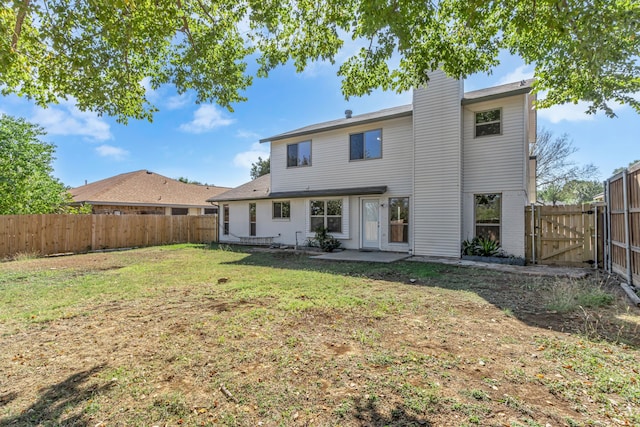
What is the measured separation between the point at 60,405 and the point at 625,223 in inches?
371

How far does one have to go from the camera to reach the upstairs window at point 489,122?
10047 mm

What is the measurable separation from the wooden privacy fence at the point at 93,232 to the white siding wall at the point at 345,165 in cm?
631

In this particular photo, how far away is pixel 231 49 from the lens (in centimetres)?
688

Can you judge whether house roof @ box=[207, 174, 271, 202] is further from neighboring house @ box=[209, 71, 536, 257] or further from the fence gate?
the fence gate

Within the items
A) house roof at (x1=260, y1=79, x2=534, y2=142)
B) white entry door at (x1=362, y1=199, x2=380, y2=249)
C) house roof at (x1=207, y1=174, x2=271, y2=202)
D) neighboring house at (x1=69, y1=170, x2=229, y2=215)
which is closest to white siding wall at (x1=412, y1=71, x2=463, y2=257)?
house roof at (x1=260, y1=79, x2=534, y2=142)

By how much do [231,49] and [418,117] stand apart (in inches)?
276

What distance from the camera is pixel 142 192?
21438 millimetres

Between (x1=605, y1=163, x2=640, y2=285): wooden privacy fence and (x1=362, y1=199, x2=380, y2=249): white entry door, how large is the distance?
269 inches

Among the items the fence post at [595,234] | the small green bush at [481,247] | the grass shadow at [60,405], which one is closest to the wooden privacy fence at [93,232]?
the grass shadow at [60,405]

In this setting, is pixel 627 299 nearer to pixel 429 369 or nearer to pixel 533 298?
pixel 533 298

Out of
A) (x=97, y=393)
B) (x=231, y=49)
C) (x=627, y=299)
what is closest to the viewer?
(x=97, y=393)

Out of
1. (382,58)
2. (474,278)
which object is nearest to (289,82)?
(382,58)

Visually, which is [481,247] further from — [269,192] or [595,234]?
[269,192]

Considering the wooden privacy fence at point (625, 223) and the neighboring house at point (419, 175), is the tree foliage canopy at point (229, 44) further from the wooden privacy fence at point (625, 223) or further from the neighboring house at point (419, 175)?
the neighboring house at point (419, 175)
